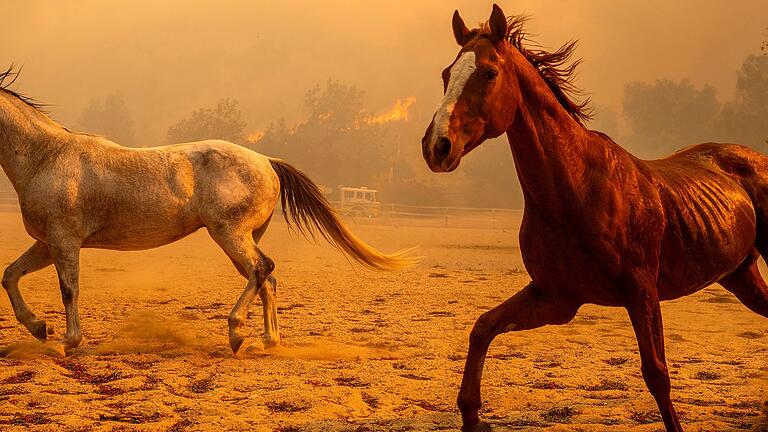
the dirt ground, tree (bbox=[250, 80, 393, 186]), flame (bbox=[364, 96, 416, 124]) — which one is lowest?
the dirt ground

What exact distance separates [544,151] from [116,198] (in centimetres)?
351

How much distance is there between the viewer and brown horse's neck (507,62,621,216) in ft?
9.19

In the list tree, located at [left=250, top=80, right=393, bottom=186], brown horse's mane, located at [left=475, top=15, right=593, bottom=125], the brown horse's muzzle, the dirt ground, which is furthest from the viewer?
tree, located at [left=250, top=80, right=393, bottom=186]

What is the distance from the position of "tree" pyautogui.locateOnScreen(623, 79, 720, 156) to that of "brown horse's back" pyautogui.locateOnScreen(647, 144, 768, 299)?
2030 inches

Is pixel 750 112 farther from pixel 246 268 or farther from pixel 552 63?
pixel 552 63

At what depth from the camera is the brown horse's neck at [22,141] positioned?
5.06 meters

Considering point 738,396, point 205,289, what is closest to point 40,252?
point 205,289

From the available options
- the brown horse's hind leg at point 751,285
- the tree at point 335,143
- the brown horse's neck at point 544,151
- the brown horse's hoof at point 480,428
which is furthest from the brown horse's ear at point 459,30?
the tree at point 335,143

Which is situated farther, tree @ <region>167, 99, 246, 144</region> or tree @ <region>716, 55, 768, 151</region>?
tree @ <region>167, 99, 246, 144</region>

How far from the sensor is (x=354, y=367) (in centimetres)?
472

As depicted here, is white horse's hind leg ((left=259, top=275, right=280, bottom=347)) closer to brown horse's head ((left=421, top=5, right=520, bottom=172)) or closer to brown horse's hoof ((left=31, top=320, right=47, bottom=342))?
brown horse's hoof ((left=31, top=320, right=47, bottom=342))

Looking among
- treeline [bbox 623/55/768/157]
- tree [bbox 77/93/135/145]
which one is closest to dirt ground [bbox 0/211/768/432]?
treeline [bbox 623/55/768/157]

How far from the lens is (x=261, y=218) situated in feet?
18.2

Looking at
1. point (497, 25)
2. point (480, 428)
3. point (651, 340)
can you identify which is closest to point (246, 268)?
point (480, 428)
